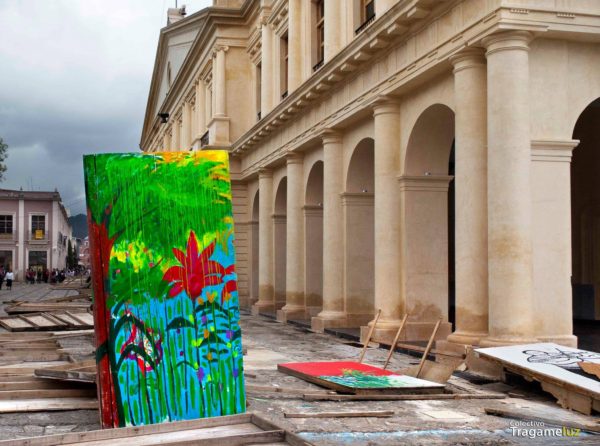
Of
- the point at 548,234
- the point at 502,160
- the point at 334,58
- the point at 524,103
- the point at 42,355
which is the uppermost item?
the point at 334,58

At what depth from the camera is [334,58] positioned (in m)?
17.3

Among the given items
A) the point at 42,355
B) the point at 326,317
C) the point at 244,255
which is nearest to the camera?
the point at 42,355

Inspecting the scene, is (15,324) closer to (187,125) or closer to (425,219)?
(425,219)

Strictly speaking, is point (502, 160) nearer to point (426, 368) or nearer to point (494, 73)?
point (494, 73)

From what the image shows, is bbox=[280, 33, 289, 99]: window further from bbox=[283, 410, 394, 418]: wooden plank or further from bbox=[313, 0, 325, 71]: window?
bbox=[283, 410, 394, 418]: wooden plank

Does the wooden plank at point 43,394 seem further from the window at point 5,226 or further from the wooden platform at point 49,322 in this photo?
the window at point 5,226

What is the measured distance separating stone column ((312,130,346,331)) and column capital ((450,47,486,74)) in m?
6.56

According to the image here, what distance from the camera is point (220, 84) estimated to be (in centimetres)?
2873

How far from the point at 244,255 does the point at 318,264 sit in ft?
26.1

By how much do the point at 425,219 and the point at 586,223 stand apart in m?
6.61

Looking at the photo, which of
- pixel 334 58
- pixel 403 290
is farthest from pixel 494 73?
pixel 334 58

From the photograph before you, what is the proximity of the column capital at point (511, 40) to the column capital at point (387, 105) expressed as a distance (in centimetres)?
401

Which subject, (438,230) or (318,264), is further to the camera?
(318,264)

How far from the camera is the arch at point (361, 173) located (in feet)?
59.8
